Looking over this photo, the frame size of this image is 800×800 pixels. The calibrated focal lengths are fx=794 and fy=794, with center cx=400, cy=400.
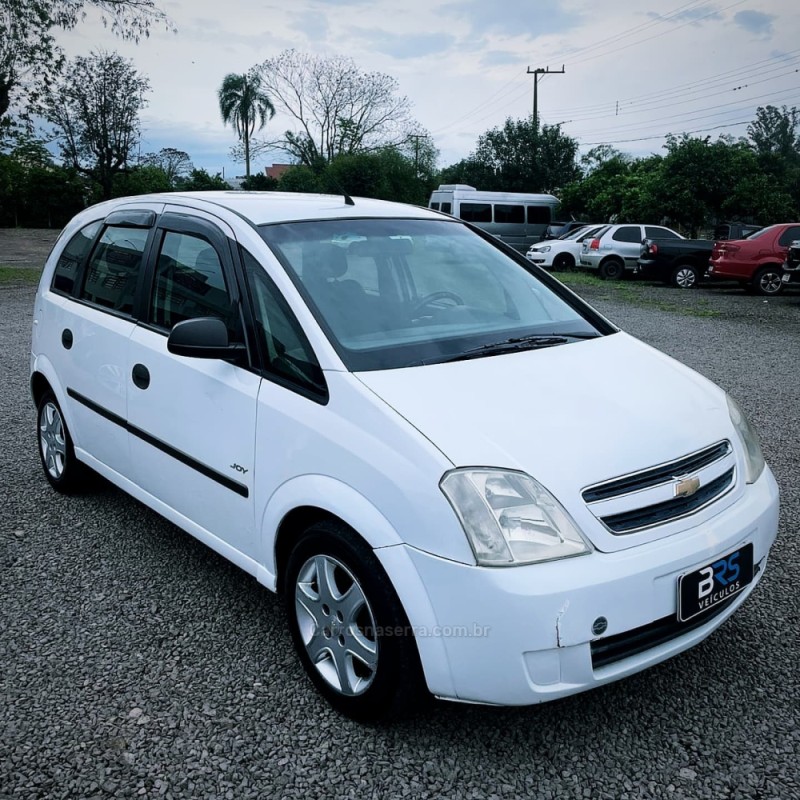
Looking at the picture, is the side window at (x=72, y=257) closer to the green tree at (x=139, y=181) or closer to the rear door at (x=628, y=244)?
the rear door at (x=628, y=244)

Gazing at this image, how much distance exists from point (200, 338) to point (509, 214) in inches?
1047

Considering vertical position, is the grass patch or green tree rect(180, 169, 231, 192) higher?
green tree rect(180, 169, 231, 192)

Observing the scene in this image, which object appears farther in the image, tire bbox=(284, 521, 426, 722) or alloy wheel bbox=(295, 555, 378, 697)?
alloy wheel bbox=(295, 555, 378, 697)

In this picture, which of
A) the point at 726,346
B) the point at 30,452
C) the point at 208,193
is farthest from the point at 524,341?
the point at 726,346

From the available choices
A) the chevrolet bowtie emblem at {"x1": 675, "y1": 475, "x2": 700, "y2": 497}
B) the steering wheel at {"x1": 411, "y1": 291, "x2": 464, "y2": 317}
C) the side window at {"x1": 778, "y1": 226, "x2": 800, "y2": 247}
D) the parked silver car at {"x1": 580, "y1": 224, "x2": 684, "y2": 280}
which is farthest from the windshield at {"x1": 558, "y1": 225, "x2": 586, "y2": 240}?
the chevrolet bowtie emblem at {"x1": 675, "y1": 475, "x2": 700, "y2": 497}

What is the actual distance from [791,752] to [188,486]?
91.5 inches

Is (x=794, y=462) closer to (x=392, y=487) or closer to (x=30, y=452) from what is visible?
(x=392, y=487)

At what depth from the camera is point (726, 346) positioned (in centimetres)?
1012

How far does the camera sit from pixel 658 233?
66.4 feet

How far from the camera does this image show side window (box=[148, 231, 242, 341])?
3.14 metres

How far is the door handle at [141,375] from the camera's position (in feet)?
11.3

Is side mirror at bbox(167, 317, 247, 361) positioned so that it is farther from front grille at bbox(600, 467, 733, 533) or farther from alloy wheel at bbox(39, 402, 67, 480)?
alloy wheel at bbox(39, 402, 67, 480)

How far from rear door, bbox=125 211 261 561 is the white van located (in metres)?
24.3

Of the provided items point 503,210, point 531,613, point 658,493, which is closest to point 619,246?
point 503,210
